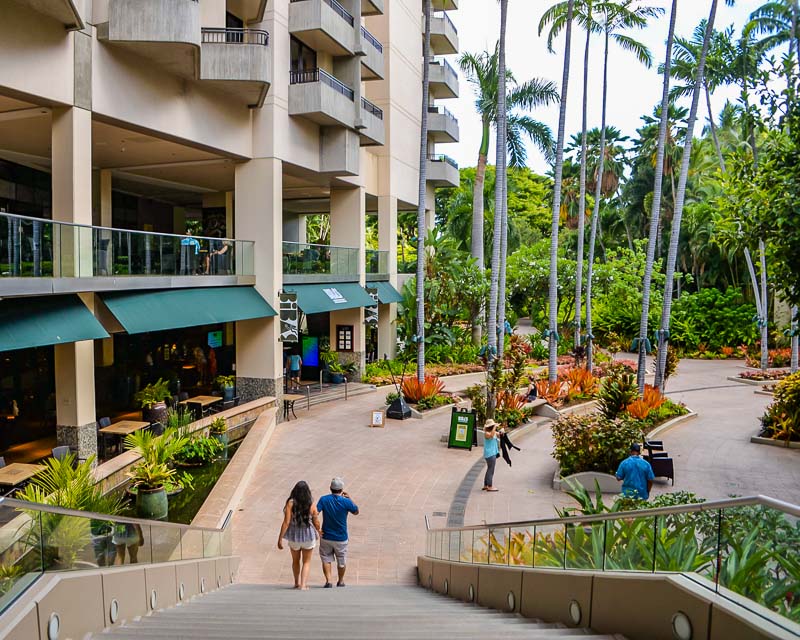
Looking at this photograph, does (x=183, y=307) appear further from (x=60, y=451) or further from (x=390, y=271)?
(x=390, y=271)

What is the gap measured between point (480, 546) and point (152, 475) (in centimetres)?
699

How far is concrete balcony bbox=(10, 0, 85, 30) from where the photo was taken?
498 inches

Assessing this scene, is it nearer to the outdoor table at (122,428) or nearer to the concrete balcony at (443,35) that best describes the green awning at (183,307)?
the outdoor table at (122,428)

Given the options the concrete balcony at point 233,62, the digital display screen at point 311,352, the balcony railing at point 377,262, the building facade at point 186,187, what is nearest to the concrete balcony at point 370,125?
the building facade at point 186,187

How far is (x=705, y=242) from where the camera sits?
45594 mm

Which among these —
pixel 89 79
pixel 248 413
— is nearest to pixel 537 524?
pixel 89 79

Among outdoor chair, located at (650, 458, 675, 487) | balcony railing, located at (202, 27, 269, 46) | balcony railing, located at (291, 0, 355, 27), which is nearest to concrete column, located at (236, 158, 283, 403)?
balcony railing, located at (202, 27, 269, 46)

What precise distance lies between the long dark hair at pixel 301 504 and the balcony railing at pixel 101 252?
6626 millimetres

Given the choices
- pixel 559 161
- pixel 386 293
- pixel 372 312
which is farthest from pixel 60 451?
pixel 386 293

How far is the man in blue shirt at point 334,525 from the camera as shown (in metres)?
9.40

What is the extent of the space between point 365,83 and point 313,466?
836 inches

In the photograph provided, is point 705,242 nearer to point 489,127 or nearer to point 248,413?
point 489,127

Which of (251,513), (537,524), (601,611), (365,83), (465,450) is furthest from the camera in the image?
(365,83)

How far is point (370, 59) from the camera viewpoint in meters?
26.3
